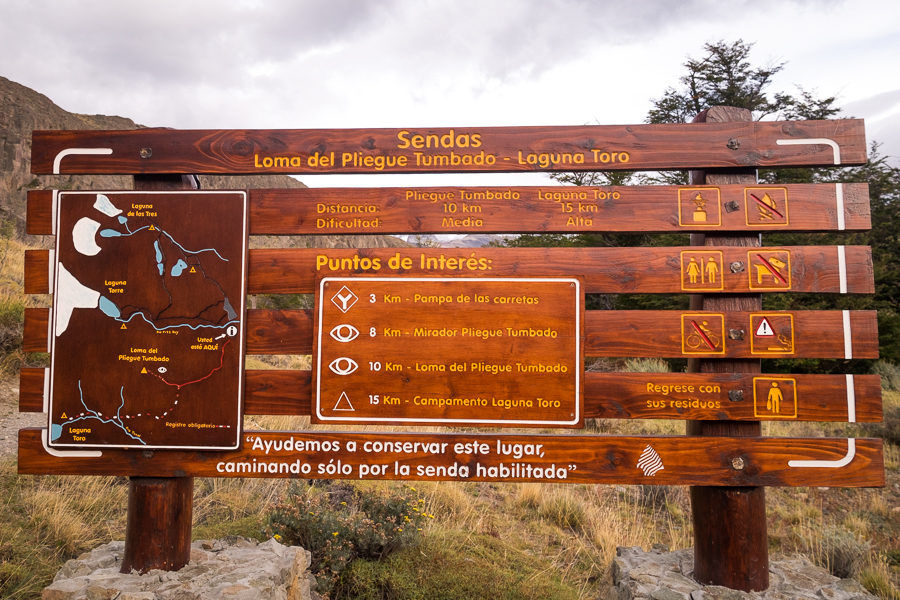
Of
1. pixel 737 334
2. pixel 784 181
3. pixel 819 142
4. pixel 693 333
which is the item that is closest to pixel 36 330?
pixel 693 333

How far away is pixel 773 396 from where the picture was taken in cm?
293

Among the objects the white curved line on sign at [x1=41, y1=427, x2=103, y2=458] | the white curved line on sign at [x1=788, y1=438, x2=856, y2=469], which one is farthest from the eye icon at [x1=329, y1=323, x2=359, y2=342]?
the white curved line on sign at [x1=788, y1=438, x2=856, y2=469]

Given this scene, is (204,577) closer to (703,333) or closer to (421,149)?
(421,149)

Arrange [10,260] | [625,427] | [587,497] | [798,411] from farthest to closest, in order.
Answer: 1. [10,260]
2. [625,427]
3. [587,497]
4. [798,411]

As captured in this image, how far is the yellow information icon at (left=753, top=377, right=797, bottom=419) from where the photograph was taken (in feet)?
9.59

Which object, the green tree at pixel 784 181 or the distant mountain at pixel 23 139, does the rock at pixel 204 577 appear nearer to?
the green tree at pixel 784 181

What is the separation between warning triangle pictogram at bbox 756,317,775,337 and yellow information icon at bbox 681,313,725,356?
0.64ft

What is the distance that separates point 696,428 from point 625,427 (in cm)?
602

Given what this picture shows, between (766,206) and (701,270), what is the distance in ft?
1.76

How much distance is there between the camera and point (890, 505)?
6.41 m

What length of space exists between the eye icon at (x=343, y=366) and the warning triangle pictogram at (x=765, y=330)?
2284 millimetres

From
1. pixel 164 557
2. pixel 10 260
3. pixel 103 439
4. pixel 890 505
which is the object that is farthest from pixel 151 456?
pixel 10 260

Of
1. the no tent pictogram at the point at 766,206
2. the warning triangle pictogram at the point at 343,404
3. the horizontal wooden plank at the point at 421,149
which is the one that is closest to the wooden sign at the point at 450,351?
the warning triangle pictogram at the point at 343,404

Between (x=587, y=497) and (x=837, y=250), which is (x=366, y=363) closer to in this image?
(x=837, y=250)
